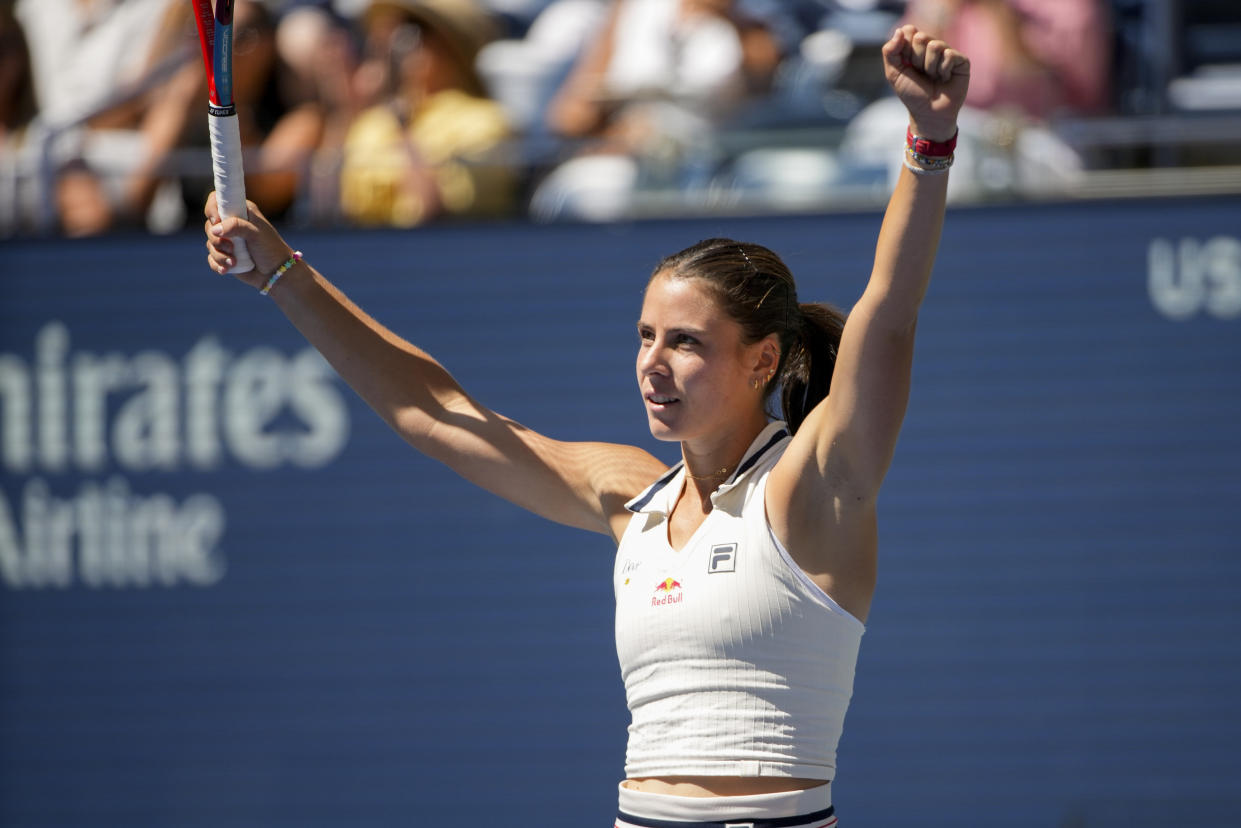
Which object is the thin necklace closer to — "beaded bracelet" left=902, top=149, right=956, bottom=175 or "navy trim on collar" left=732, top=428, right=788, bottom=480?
"navy trim on collar" left=732, top=428, right=788, bottom=480

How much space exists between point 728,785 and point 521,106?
442 centimetres

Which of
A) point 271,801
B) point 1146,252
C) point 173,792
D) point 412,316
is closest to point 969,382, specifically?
point 1146,252

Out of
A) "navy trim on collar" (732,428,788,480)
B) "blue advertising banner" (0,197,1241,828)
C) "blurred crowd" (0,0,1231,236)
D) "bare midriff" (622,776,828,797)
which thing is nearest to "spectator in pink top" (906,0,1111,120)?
"blurred crowd" (0,0,1231,236)

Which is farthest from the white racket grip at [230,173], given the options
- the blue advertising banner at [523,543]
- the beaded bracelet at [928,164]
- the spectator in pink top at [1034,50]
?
the spectator in pink top at [1034,50]

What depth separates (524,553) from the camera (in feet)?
18.5

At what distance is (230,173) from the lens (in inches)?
101

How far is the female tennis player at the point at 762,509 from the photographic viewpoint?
2.01 m

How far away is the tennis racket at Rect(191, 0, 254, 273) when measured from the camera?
8.31ft

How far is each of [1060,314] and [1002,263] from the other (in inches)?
10.9

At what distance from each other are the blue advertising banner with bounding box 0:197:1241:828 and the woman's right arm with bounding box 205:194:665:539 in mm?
2770

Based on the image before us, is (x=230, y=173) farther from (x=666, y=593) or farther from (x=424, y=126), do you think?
(x=424, y=126)

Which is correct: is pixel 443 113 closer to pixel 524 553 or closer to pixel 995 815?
pixel 524 553

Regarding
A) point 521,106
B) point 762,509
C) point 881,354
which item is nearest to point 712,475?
point 762,509

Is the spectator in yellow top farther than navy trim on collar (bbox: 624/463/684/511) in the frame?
Result: Yes
